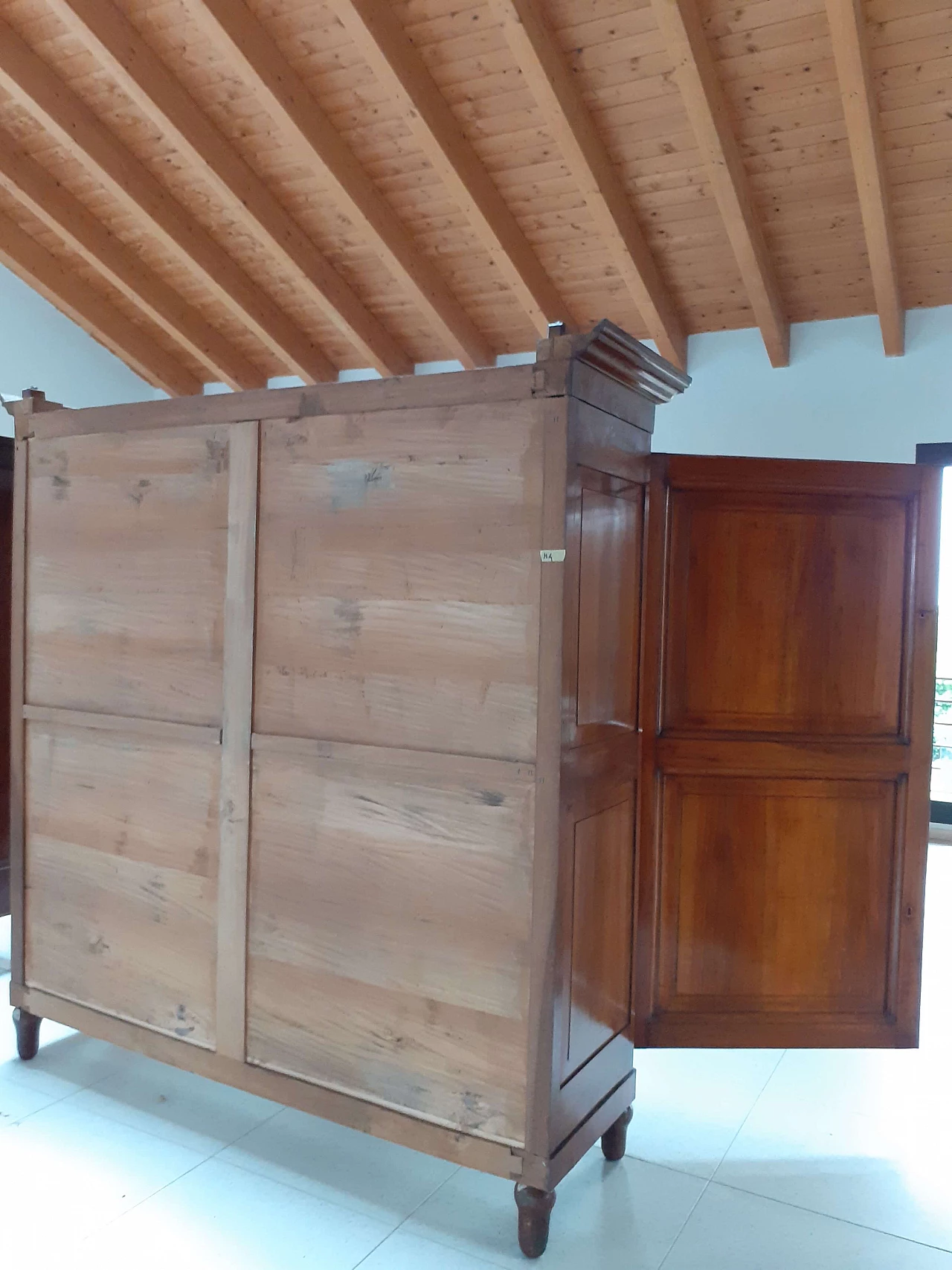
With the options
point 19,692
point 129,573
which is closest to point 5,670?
point 19,692

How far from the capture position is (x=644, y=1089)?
2770mm

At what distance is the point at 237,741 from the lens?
2.32 metres

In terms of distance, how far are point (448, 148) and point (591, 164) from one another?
2.31 feet

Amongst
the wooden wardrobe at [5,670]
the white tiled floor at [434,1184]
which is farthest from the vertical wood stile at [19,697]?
the wooden wardrobe at [5,670]

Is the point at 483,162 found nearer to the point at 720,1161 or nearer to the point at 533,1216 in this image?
the point at 720,1161

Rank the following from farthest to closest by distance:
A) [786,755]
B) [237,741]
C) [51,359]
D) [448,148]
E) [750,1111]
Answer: [51,359], [448,148], [750,1111], [786,755], [237,741]

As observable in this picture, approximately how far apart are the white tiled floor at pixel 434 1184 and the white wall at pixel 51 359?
512 centimetres

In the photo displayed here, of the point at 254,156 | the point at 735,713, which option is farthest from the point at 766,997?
the point at 254,156

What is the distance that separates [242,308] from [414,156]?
5.63 feet

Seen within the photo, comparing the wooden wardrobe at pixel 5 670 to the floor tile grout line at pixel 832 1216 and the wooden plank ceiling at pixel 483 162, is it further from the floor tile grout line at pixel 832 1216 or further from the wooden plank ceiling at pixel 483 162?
the floor tile grout line at pixel 832 1216

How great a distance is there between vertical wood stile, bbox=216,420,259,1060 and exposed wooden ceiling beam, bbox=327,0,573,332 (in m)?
2.25

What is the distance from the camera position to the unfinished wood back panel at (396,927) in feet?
6.52

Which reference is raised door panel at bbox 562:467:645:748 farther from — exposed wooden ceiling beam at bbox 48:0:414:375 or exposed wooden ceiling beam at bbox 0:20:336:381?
exposed wooden ceiling beam at bbox 0:20:336:381

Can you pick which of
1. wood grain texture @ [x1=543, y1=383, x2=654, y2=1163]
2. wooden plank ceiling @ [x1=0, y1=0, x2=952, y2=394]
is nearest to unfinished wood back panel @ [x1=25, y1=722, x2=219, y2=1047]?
wood grain texture @ [x1=543, y1=383, x2=654, y2=1163]
